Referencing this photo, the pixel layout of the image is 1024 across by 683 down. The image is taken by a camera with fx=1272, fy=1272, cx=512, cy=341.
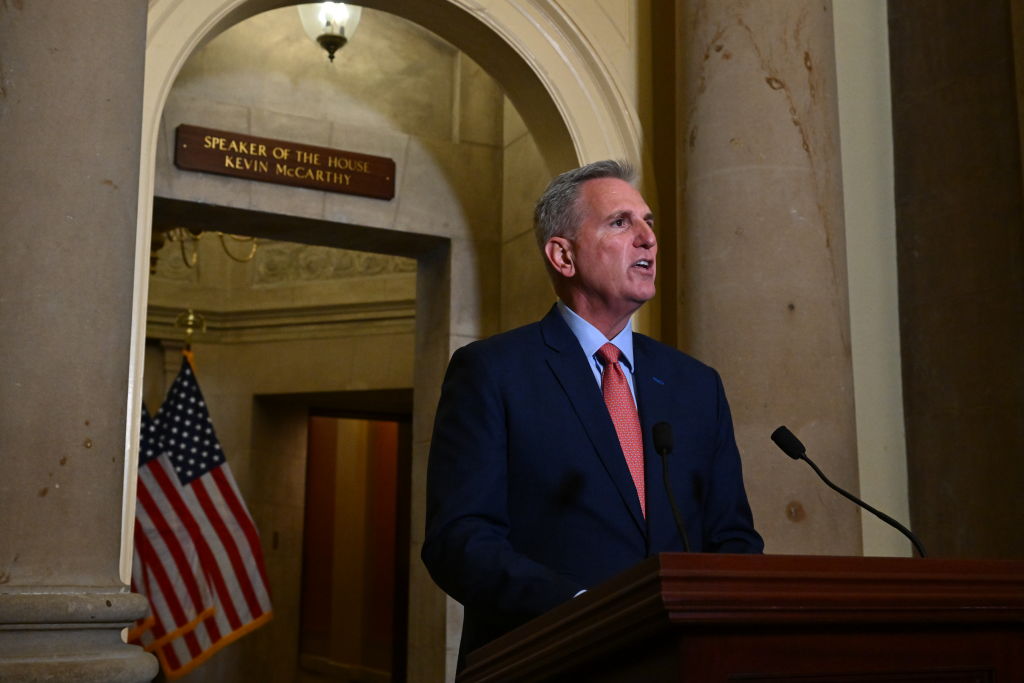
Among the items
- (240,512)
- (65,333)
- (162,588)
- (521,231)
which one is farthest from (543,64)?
(162,588)

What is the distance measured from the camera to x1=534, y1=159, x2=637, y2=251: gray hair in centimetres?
257

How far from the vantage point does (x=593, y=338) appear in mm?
2496

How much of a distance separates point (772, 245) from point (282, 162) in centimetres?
223

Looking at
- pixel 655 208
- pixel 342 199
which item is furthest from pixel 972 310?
pixel 342 199

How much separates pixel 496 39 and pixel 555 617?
11.6 ft

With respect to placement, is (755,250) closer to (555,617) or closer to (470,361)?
(470,361)

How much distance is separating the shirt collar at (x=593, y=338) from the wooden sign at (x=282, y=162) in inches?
126

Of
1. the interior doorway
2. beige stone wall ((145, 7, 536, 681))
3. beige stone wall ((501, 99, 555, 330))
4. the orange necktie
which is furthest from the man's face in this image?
the interior doorway

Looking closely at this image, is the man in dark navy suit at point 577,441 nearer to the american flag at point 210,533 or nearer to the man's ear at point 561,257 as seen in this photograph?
the man's ear at point 561,257

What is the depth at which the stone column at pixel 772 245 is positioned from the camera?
4336mm

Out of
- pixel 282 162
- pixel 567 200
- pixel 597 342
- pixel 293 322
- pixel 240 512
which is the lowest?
pixel 240 512

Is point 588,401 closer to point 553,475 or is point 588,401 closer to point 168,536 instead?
point 553,475

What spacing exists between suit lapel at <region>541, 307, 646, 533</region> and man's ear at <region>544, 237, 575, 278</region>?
10cm

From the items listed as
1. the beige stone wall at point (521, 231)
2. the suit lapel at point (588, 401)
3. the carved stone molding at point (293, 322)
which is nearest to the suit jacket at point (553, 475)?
the suit lapel at point (588, 401)
